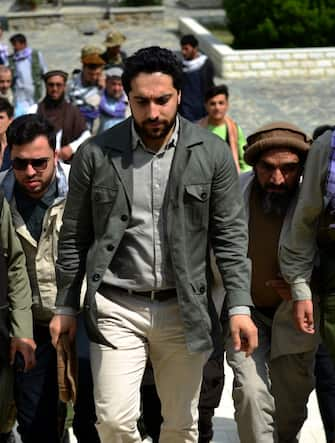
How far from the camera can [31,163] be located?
4.14 meters

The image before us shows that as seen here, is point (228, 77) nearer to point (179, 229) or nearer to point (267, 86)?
point (267, 86)

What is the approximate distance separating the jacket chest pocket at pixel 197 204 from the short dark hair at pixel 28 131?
97 cm

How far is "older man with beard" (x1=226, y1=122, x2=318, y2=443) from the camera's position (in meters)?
4.03

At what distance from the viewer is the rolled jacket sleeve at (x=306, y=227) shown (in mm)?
3748

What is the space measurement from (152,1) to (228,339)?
74.3ft

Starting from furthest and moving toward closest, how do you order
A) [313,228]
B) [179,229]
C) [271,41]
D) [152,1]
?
[152,1] < [271,41] < [313,228] < [179,229]

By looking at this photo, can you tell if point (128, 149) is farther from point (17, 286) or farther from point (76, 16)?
point (76, 16)

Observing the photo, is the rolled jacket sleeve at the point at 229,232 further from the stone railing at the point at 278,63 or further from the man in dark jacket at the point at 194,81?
the stone railing at the point at 278,63

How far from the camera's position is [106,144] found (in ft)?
11.7

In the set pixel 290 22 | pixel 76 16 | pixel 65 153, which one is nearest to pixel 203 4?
pixel 76 16

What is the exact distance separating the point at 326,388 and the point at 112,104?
468 cm

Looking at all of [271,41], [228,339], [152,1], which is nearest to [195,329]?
[228,339]

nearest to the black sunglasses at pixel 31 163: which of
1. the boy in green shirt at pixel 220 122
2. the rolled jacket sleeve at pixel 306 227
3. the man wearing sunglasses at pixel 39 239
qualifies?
the man wearing sunglasses at pixel 39 239

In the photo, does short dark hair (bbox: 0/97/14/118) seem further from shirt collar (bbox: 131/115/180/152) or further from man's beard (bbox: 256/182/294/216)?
shirt collar (bbox: 131/115/180/152)
